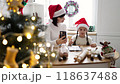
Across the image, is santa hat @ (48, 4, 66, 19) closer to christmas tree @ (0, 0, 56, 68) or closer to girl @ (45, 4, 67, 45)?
girl @ (45, 4, 67, 45)

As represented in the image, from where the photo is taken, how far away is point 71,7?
3.99 m

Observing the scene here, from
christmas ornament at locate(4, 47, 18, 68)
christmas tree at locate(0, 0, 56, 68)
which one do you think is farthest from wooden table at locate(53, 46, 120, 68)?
christmas ornament at locate(4, 47, 18, 68)

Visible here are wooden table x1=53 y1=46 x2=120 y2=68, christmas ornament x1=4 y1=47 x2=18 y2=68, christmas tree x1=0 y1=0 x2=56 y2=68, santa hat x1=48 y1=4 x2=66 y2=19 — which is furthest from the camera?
santa hat x1=48 y1=4 x2=66 y2=19

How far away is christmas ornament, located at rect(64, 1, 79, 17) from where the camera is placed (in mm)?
3958

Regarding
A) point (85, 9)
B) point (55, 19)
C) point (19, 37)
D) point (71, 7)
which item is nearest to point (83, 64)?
point (19, 37)

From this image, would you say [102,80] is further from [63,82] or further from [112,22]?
[112,22]

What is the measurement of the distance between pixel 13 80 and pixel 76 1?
3478mm

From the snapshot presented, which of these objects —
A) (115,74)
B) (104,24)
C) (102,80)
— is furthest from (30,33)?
(104,24)

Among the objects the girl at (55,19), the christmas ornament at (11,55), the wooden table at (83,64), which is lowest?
the wooden table at (83,64)

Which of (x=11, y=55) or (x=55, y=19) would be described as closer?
(x=11, y=55)

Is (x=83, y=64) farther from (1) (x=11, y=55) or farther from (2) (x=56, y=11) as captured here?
(2) (x=56, y=11)

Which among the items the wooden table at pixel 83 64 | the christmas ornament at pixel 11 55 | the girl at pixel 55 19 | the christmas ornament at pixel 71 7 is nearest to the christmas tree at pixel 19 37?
the christmas ornament at pixel 11 55

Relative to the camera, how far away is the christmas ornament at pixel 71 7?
396 cm

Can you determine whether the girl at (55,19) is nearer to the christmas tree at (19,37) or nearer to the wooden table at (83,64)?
the wooden table at (83,64)
